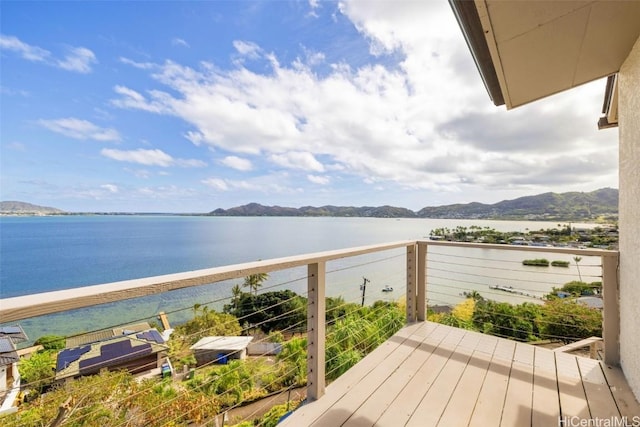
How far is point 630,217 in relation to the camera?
1907 mm

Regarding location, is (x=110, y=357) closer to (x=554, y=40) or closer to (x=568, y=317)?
(x=554, y=40)

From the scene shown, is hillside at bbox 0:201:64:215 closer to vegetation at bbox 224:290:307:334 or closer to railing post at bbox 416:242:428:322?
vegetation at bbox 224:290:307:334

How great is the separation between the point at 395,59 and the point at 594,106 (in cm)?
469

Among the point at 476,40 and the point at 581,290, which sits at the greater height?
the point at 476,40

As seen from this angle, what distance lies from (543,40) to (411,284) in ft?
7.00

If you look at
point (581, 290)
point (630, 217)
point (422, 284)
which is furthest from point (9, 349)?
point (581, 290)

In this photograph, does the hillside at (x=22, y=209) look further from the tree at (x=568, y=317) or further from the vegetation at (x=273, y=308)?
the tree at (x=568, y=317)

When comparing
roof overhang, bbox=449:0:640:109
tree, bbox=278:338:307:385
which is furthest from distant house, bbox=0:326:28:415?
roof overhang, bbox=449:0:640:109

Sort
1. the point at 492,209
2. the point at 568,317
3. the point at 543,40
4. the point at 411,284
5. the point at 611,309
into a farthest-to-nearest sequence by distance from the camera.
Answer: the point at 492,209
the point at 568,317
the point at 411,284
the point at 611,309
the point at 543,40

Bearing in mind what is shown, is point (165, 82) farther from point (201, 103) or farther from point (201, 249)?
point (201, 249)

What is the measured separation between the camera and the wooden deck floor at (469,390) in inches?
62.8

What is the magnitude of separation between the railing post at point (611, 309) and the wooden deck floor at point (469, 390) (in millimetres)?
117

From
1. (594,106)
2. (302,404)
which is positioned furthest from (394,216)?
(302,404)

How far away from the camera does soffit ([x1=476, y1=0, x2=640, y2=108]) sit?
54.9 inches
